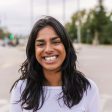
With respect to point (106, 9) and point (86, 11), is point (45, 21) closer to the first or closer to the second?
point (106, 9)

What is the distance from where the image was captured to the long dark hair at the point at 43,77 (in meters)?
2.55

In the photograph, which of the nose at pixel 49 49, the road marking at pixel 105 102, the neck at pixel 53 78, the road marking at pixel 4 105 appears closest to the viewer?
the nose at pixel 49 49

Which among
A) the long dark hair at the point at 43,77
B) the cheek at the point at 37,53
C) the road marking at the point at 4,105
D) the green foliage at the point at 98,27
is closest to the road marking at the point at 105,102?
the road marking at the point at 4,105

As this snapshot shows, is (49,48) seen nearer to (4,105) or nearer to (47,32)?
(47,32)

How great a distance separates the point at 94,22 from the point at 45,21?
9810 centimetres

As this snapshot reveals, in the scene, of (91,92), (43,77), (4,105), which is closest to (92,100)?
(91,92)

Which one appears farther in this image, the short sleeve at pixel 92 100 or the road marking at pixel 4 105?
the road marking at pixel 4 105

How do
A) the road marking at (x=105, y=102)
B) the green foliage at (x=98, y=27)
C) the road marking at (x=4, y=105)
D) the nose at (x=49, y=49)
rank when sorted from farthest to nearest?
the green foliage at (x=98, y=27)
the road marking at (x=4, y=105)
the road marking at (x=105, y=102)
the nose at (x=49, y=49)

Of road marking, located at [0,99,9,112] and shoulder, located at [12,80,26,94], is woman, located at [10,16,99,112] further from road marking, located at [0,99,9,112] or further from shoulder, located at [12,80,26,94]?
road marking, located at [0,99,9,112]

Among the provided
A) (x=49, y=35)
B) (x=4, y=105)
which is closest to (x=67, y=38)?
(x=49, y=35)

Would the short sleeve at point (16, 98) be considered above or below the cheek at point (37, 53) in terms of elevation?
below

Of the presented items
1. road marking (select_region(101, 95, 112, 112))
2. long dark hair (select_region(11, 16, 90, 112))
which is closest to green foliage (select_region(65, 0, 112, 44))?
road marking (select_region(101, 95, 112, 112))

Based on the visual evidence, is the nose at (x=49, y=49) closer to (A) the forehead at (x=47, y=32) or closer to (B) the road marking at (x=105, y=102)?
(A) the forehead at (x=47, y=32)

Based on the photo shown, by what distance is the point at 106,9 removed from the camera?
329 feet
